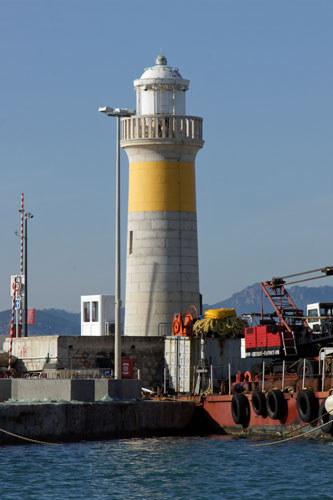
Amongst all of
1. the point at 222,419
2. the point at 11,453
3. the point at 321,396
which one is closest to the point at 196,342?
the point at 222,419

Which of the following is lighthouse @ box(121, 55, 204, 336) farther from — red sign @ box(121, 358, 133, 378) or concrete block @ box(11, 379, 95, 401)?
concrete block @ box(11, 379, 95, 401)

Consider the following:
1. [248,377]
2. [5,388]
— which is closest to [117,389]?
[5,388]

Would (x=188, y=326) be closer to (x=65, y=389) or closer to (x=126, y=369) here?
(x=126, y=369)

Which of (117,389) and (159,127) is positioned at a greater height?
(159,127)

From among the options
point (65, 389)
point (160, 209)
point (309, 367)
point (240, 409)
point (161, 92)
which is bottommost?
point (240, 409)

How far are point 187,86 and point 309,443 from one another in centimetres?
1975

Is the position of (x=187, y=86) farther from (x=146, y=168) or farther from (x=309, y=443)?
(x=309, y=443)

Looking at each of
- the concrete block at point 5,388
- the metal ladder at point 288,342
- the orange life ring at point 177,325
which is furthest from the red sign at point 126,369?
the concrete block at point 5,388

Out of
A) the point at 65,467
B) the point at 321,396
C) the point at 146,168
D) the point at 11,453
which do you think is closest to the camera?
the point at 65,467

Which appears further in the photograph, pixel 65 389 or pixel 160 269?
pixel 160 269

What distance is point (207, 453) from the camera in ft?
122

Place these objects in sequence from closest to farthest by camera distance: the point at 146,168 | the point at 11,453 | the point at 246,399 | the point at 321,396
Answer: the point at 11,453 < the point at 321,396 < the point at 246,399 < the point at 146,168

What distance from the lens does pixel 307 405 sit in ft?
129

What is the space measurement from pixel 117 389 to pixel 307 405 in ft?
20.7
